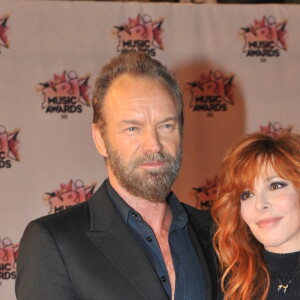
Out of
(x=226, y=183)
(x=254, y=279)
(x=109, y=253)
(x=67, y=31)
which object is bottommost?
(x=254, y=279)

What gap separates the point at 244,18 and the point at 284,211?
2.55m

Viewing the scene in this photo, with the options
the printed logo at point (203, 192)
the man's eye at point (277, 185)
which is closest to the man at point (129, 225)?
the man's eye at point (277, 185)

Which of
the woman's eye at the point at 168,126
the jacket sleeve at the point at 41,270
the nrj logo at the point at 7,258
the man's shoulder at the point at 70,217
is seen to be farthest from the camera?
the nrj logo at the point at 7,258

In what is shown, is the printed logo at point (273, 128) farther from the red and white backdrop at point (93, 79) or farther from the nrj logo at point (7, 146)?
the nrj logo at point (7, 146)

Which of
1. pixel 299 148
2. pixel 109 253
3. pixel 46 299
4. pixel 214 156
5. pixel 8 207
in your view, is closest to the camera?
pixel 46 299

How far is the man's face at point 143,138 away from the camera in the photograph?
7.25ft

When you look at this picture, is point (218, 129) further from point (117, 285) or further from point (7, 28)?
point (117, 285)

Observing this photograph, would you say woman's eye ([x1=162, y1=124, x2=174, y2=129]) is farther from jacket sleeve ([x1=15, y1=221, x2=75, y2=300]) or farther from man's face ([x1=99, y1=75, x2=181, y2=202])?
jacket sleeve ([x1=15, y1=221, x2=75, y2=300])

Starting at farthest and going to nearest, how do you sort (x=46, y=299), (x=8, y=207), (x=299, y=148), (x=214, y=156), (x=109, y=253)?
(x=214, y=156) < (x=8, y=207) < (x=299, y=148) < (x=109, y=253) < (x=46, y=299)

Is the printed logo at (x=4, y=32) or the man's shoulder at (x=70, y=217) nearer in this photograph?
the man's shoulder at (x=70, y=217)

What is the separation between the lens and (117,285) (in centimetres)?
209

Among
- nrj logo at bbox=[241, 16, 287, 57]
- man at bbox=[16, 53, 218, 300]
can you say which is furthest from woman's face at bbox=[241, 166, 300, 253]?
nrj logo at bbox=[241, 16, 287, 57]

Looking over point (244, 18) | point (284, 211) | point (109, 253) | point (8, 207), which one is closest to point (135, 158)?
point (109, 253)

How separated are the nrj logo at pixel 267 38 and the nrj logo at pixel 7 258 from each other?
211cm
